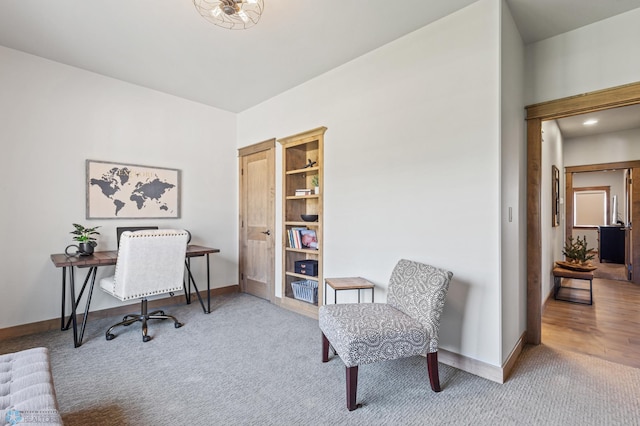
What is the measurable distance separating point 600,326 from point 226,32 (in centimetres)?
462

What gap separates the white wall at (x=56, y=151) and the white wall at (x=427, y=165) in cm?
213

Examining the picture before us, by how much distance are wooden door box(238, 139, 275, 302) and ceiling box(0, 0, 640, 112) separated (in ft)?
3.64

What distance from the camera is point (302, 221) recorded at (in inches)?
148

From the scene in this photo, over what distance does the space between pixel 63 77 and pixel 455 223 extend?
13.4 feet

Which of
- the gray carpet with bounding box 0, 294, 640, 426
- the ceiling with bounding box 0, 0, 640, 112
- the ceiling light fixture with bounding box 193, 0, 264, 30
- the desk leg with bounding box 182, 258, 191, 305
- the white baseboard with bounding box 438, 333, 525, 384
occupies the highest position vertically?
the ceiling with bounding box 0, 0, 640, 112

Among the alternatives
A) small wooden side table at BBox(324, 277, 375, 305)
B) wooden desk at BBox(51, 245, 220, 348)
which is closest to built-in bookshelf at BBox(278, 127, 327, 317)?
small wooden side table at BBox(324, 277, 375, 305)

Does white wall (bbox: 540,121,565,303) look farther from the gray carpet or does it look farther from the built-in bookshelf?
the built-in bookshelf

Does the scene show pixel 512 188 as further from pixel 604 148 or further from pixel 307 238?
pixel 604 148

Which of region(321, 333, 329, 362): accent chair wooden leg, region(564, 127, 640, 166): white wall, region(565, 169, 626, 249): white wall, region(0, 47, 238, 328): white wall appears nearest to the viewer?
region(321, 333, 329, 362): accent chair wooden leg

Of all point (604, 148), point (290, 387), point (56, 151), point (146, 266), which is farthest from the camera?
point (604, 148)

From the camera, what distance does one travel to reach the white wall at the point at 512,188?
2139mm

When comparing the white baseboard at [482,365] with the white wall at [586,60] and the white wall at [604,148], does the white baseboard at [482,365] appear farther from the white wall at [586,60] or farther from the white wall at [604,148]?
the white wall at [604,148]

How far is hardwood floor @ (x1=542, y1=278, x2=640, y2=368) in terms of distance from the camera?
2568mm

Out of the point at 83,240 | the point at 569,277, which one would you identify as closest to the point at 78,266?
the point at 83,240
